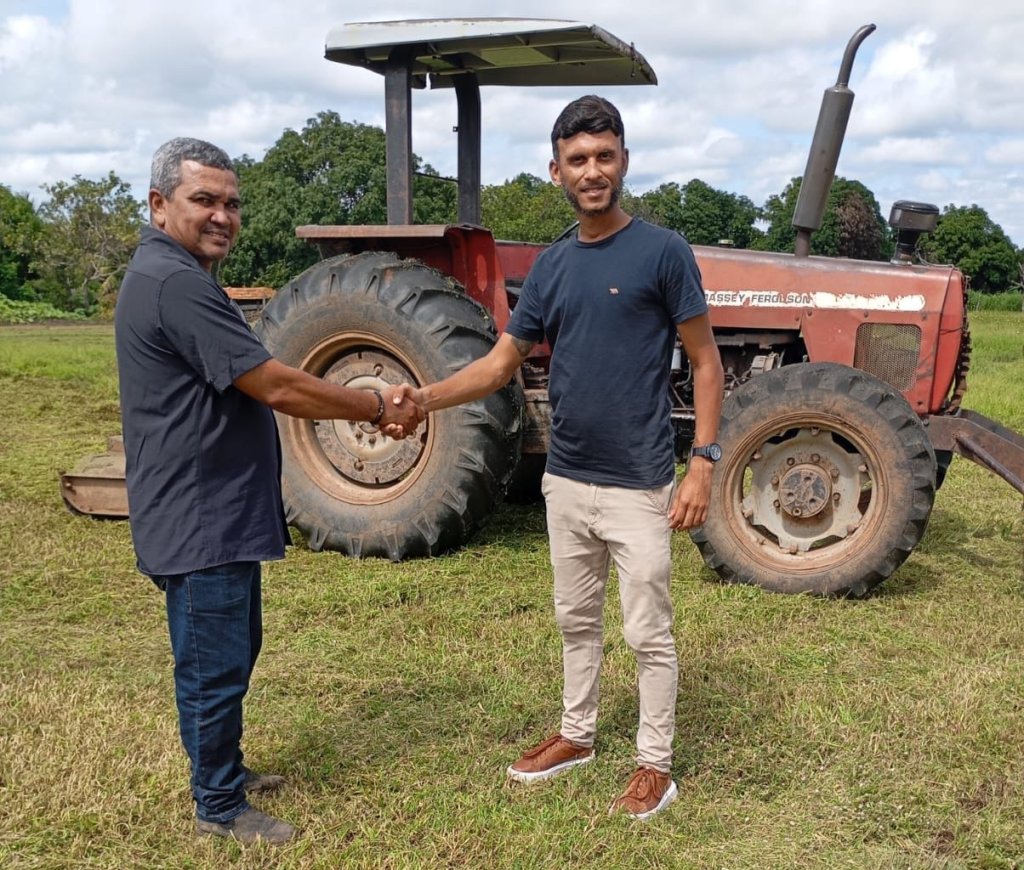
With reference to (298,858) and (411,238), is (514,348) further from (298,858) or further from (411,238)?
(411,238)

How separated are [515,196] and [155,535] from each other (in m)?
41.1

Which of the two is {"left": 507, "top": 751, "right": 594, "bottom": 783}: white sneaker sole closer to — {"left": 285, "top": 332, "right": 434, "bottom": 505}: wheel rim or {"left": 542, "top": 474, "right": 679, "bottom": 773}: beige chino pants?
{"left": 542, "top": 474, "right": 679, "bottom": 773}: beige chino pants

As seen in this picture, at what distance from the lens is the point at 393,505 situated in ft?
17.2

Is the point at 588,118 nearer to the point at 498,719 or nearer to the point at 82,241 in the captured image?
the point at 498,719

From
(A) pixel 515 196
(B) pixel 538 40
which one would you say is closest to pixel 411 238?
(B) pixel 538 40

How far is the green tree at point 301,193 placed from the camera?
28.7m

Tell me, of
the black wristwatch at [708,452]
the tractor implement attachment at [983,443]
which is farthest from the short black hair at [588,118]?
the tractor implement attachment at [983,443]

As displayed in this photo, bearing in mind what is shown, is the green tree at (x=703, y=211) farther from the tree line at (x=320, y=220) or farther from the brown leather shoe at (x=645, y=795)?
the brown leather shoe at (x=645, y=795)

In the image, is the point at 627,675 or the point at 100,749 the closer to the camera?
the point at 100,749

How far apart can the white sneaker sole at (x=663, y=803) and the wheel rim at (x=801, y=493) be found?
194cm

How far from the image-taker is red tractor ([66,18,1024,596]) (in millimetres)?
4699

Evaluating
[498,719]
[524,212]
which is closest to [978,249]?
[524,212]

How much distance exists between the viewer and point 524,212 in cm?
4119

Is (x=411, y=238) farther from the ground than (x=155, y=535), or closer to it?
farther from the ground
